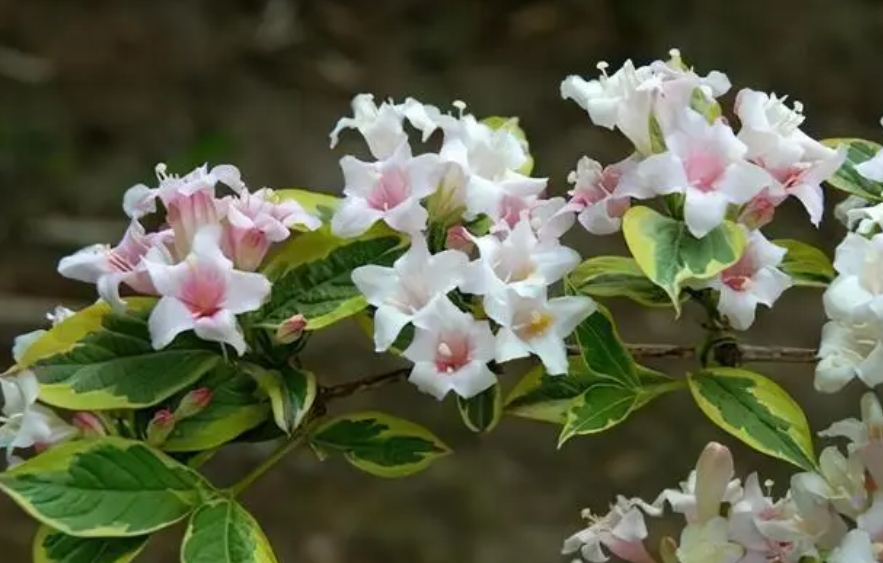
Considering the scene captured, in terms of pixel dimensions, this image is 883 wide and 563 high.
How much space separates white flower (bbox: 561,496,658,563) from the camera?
68 cm

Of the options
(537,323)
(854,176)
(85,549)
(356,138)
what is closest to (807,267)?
(854,176)

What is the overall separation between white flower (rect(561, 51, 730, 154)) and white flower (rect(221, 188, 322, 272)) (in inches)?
5.9

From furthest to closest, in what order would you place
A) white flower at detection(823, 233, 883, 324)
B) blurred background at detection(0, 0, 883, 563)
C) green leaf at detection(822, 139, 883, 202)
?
1. blurred background at detection(0, 0, 883, 563)
2. green leaf at detection(822, 139, 883, 202)
3. white flower at detection(823, 233, 883, 324)

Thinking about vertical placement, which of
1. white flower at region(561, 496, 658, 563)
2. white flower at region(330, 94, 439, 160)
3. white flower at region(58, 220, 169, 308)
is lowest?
white flower at region(561, 496, 658, 563)

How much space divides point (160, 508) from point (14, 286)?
4.24ft

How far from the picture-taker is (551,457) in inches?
69.4

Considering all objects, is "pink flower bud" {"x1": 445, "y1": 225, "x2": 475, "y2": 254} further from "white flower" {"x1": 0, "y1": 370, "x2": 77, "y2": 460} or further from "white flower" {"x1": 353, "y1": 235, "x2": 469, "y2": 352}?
"white flower" {"x1": 0, "y1": 370, "x2": 77, "y2": 460}

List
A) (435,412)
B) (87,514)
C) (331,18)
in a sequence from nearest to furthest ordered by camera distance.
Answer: (87,514) → (435,412) → (331,18)

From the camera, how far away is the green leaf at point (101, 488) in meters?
0.58

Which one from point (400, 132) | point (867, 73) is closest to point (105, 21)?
point (867, 73)

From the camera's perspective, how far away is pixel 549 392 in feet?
2.15

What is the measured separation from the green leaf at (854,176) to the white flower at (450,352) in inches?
7.7


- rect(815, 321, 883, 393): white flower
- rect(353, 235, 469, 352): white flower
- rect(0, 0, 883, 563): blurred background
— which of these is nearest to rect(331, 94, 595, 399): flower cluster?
rect(353, 235, 469, 352): white flower

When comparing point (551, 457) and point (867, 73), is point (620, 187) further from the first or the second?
point (867, 73)
